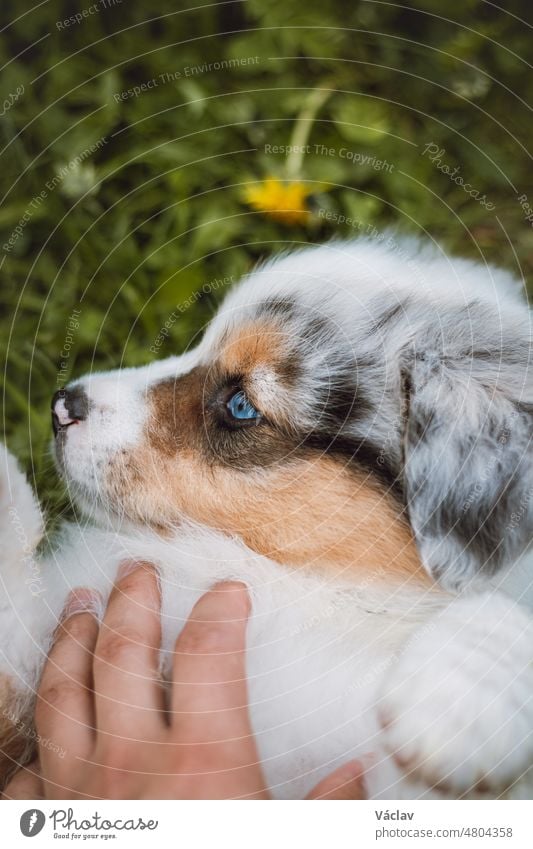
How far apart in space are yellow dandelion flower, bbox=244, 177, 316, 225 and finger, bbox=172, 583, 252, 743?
1.07 m

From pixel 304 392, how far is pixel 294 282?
0.34m

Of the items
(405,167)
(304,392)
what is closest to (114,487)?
(304,392)

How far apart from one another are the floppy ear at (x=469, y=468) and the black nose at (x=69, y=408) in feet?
2.33

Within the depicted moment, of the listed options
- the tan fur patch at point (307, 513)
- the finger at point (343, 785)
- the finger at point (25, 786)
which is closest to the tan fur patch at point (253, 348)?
the tan fur patch at point (307, 513)

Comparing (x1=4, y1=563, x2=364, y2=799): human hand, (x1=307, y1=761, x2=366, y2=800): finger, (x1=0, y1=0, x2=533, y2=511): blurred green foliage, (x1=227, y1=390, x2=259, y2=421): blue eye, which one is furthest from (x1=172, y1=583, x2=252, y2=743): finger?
(x1=0, y1=0, x2=533, y2=511): blurred green foliage

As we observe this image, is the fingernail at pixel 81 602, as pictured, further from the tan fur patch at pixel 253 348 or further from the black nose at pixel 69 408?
the tan fur patch at pixel 253 348

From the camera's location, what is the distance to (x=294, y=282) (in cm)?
170

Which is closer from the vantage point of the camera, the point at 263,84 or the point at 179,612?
the point at 179,612

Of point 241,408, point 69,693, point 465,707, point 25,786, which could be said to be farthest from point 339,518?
point 25,786

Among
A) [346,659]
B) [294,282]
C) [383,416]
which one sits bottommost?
[346,659]

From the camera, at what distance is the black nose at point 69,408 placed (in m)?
1.63

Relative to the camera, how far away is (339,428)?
1479mm

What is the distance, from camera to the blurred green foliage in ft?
5.89

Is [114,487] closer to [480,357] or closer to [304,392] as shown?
[304,392]
